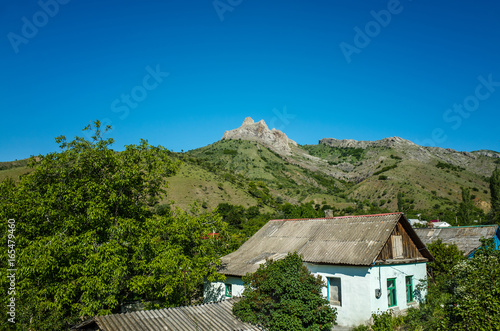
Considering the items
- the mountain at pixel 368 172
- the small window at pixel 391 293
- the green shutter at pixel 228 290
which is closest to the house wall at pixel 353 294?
Answer: the small window at pixel 391 293

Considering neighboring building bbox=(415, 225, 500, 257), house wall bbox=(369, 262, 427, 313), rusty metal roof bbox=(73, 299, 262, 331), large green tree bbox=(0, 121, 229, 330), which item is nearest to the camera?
rusty metal roof bbox=(73, 299, 262, 331)

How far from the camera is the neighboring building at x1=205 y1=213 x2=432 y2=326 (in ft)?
53.4

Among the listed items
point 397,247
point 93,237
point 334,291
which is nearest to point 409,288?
point 397,247

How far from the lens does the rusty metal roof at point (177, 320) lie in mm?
11156

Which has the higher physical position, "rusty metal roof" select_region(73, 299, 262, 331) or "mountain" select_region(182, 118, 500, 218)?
"mountain" select_region(182, 118, 500, 218)

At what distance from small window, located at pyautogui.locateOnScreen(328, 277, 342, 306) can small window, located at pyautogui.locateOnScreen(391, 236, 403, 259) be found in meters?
3.47

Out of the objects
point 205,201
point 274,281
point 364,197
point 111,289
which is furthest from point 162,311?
point 364,197

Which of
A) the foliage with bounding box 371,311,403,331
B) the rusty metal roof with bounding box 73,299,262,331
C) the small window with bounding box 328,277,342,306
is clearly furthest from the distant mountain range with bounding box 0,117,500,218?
the foliage with bounding box 371,311,403,331

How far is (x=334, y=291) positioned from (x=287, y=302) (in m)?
5.21

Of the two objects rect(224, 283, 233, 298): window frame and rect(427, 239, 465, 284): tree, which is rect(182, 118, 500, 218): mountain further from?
rect(224, 283, 233, 298): window frame

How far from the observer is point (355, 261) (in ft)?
53.9

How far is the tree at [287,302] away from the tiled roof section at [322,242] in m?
3.57

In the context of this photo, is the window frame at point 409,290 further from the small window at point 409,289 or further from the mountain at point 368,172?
the mountain at point 368,172

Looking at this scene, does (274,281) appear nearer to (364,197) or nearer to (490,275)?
(490,275)
